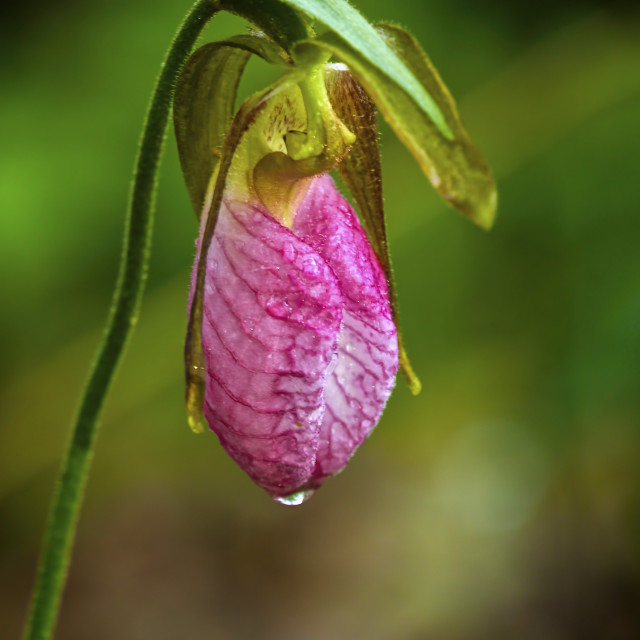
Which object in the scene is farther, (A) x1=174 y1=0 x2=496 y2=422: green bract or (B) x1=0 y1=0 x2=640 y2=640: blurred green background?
(B) x1=0 y1=0 x2=640 y2=640: blurred green background

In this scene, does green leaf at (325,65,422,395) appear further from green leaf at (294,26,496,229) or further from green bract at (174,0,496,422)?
green leaf at (294,26,496,229)

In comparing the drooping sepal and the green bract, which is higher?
the green bract

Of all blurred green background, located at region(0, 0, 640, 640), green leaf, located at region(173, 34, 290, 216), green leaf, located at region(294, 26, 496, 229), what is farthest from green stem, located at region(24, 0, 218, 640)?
blurred green background, located at region(0, 0, 640, 640)

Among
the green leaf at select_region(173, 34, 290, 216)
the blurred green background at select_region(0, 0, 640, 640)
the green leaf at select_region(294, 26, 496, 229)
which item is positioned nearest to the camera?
the green leaf at select_region(294, 26, 496, 229)

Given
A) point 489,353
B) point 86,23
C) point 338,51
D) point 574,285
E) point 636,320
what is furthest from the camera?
point 489,353

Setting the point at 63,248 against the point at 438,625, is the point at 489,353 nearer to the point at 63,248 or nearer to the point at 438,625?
the point at 438,625

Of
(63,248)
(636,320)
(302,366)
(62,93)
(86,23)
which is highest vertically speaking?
(86,23)

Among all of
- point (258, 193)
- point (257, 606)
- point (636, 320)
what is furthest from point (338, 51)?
point (257, 606)
